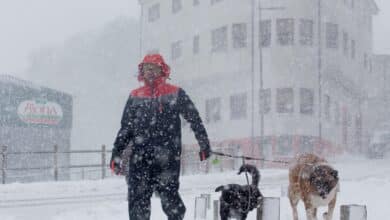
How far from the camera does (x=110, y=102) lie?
74.9m

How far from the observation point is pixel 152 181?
5.92 meters

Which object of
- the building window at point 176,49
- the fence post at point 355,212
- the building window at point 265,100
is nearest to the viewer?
the fence post at point 355,212

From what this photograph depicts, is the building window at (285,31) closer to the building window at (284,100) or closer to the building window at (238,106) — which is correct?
the building window at (284,100)

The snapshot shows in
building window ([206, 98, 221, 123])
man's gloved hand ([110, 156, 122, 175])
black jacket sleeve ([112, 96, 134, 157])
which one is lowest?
man's gloved hand ([110, 156, 122, 175])

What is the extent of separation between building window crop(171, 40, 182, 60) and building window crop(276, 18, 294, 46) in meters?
7.42

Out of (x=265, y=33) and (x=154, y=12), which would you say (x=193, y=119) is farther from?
(x=154, y=12)

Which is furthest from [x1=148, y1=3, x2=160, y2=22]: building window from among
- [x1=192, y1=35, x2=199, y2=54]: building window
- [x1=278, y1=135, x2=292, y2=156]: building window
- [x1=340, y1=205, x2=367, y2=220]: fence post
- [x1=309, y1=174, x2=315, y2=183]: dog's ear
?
[x1=340, y1=205, x2=367, y2=220]: fence post

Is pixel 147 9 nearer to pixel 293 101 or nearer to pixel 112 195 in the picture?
pixel 293 101

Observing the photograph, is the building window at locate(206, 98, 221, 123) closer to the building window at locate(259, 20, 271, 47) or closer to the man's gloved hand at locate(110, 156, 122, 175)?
the building window at locate(259, 20, 271, 47)

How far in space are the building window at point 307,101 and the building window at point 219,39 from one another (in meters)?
5.18

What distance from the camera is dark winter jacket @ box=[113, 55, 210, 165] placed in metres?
5.91

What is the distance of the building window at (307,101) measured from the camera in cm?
3225

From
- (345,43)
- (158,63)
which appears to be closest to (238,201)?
(158,63)

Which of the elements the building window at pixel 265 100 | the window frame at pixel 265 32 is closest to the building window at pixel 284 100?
the building window at pixel 265 100
